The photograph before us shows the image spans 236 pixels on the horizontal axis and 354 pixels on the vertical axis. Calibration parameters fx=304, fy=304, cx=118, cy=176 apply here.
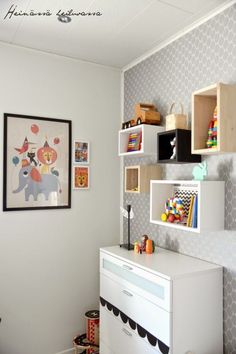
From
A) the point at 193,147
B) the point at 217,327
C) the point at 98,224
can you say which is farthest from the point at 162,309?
the point at 98,224

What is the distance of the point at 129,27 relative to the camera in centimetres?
218

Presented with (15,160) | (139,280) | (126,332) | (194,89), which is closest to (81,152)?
(15,160)

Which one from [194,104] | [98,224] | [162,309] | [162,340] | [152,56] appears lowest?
[162,340]

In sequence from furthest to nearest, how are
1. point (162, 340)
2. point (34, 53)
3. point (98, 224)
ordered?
point (98, 224)
point (34, 53)
point (162, 340)

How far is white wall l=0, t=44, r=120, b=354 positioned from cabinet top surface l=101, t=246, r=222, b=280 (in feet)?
1.64

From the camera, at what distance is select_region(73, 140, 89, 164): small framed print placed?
2.72 m

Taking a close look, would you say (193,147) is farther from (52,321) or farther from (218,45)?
(52,321)

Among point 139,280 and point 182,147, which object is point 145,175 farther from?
point 139,280

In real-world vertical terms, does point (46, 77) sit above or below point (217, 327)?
above

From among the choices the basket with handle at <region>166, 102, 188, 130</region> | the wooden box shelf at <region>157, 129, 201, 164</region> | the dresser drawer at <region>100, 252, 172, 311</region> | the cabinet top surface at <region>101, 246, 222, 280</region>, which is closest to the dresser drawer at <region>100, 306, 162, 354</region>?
the dresser drawer at <region>100, 252, 172, 311</region>

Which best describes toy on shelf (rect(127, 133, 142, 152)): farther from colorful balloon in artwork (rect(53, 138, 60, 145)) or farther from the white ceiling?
the white ceiling

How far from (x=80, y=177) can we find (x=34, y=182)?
1.37 feet

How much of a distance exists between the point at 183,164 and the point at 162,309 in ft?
3.28

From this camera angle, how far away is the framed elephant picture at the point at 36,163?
2.43 metres
